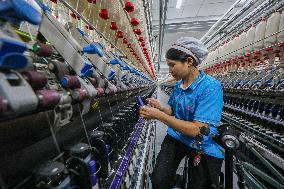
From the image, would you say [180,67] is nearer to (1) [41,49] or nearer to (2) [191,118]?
(2) [191,118]

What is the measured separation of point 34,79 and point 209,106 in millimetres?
1256

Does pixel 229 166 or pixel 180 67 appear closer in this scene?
pixel 229 166

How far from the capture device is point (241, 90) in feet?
15.9

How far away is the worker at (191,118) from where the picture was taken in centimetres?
174

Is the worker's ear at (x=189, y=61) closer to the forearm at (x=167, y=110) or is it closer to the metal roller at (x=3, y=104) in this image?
the forearm at (x=167, y=110)

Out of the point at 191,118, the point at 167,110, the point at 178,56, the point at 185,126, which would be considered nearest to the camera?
the point at 185,126

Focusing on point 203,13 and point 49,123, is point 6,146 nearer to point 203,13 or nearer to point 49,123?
point 49,123

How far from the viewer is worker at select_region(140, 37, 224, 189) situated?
5.72 feet

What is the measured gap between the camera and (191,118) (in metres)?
1.97

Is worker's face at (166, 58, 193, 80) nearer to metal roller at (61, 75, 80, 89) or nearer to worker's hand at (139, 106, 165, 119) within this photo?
worker's hand at (139, 106, 165, 119)

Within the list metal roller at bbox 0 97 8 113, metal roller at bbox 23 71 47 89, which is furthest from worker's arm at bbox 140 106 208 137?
metal roller at bbox 0 97 8 113

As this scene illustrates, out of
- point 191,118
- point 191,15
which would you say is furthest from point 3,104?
point 191,15

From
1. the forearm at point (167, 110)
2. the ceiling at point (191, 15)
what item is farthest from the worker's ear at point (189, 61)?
the ceiling at point (191, 15)

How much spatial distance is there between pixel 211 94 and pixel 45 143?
1.10 metres
